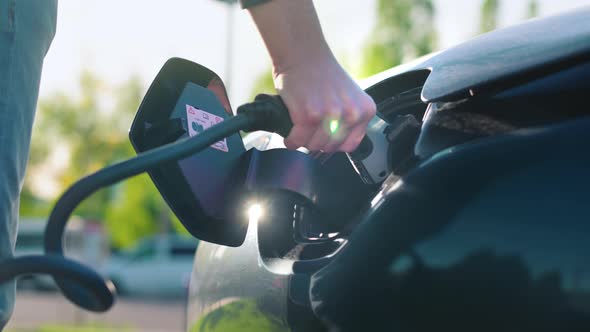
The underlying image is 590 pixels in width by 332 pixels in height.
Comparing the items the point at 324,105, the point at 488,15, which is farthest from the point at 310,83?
the point at 488,15

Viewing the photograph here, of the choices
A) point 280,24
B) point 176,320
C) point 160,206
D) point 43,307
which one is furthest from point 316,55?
point 160,206

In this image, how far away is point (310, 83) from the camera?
3.07 feet

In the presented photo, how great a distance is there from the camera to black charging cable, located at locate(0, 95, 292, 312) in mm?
740

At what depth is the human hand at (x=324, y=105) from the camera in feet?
3.02

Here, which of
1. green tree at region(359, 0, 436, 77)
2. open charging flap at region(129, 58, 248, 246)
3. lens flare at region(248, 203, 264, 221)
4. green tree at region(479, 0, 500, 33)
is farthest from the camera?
green tree at region(479, 0, 500, 33)

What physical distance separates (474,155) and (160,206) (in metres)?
37.4

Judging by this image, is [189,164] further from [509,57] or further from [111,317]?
[111,317]

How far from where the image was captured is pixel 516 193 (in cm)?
80

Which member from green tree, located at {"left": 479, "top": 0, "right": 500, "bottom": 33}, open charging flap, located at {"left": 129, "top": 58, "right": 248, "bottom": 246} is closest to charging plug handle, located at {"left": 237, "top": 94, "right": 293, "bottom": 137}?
open charging flap, located at {"left": 129, "top": 58, "right": 248, "bottom": 246}

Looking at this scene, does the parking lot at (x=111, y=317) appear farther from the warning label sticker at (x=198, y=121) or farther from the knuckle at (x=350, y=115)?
the knuckle at (x=350, y=115)

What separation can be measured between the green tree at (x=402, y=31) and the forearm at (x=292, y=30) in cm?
2093

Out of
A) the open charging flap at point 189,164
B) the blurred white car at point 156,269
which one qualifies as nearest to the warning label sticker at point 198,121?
the open charging flap at point 189,164

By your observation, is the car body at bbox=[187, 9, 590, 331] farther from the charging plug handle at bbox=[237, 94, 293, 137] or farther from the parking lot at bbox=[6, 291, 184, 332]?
the parking lot at bbox=[6, 291, 184, 332]

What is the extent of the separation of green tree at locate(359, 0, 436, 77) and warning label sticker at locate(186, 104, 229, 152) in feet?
68.3
